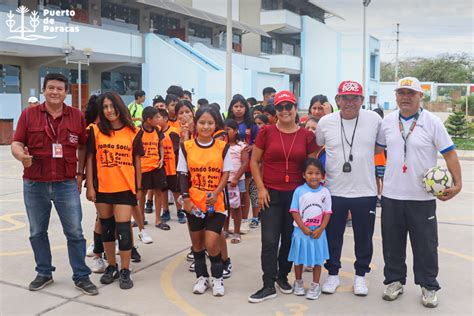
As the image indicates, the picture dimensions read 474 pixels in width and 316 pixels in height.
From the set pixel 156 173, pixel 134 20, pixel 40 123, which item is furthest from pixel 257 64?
pixel 40 123

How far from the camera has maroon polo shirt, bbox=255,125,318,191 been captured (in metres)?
4.25

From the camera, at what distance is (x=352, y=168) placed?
4266 millimetres

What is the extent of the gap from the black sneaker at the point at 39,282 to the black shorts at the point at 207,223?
141cm

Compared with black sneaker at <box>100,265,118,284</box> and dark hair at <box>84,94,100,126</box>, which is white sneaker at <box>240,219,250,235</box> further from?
dark hair at <box>84,94,100,126</box>

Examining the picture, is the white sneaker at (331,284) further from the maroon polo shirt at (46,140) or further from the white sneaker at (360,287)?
the maroon polo shirt at (46,140)

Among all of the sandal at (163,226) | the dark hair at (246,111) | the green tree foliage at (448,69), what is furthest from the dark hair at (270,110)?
the green tree foliage at (448,69)

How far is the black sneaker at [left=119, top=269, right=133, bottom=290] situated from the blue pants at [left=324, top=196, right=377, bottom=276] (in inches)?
72.4

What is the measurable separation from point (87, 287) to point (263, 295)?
1550mm

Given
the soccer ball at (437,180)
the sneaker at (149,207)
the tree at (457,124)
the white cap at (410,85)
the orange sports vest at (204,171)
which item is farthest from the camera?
the tree at (457,124)

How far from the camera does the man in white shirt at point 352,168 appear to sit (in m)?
4.27

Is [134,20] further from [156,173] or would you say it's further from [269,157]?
[269,157]

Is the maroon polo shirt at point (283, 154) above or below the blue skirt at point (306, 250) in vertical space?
above

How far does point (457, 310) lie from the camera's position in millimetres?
4078

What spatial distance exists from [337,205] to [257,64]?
28439 millimetres
